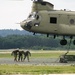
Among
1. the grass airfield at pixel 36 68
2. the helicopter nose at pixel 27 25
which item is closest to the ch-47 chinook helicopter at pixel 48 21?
the helicopter nose at pixel 27 25

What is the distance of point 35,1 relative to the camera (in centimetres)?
4822

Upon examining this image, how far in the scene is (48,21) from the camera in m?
47.7

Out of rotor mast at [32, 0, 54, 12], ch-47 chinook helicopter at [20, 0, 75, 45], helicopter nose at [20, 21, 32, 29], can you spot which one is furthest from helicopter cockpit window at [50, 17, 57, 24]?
helicopter nose at [20, 21, 32, 29]

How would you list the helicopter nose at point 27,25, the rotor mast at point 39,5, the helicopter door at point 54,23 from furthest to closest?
the rotor mast at point 39,5 < the helicopter door at point 54,23 < the helicopter nose at point 27,25

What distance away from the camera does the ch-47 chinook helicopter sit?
4750 centimetres

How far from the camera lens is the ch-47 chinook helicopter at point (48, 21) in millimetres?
47500

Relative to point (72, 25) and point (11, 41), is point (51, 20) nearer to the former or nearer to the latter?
point (72, 25)

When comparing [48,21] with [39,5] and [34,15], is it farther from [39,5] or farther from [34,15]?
[39,5]

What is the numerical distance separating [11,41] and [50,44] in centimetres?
2004

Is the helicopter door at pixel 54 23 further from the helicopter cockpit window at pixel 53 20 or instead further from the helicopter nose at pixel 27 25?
the helicopter nose at pixel 27 25

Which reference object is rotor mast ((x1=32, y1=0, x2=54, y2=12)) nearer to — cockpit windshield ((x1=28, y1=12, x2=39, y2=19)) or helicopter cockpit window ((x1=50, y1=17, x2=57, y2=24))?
cockpit windshield ((x1=28, y1=12, x2=39, y2=19))

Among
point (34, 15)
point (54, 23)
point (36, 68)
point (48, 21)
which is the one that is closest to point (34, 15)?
point (34, 15)

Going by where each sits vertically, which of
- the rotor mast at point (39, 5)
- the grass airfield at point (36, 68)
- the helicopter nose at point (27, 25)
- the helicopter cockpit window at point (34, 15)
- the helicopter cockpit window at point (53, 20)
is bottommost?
the grass airfield at point (36, 68)

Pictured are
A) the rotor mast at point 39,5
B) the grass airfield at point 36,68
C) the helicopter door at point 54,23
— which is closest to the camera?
the grass airfield at point 36,68
